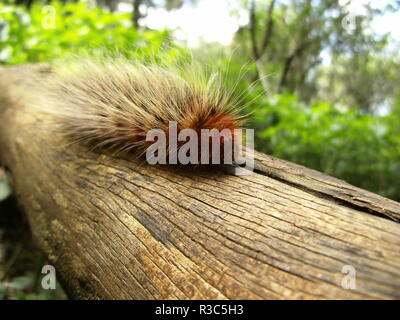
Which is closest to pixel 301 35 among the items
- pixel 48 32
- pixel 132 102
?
pixel 48 32

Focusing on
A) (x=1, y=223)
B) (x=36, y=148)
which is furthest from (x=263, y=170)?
(x=1, y=223)

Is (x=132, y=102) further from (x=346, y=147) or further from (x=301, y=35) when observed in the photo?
(x=301, y=35)

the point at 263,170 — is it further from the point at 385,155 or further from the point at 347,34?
the point at 347,34

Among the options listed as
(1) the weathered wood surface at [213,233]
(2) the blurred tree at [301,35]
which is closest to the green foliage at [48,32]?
(2) the blurred tree at [301,35]

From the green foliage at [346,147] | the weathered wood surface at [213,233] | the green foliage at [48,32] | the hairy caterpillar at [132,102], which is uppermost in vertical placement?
the green foliage at [48,32]

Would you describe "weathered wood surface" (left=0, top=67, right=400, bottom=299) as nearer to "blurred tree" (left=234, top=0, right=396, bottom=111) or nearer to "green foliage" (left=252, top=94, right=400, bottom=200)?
"green foliage" (left=252, top=94, right=400, bottom=200)

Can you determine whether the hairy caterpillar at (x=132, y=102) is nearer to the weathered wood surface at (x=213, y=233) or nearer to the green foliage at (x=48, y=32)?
the weathered wood surface at (x=213, y=233)
